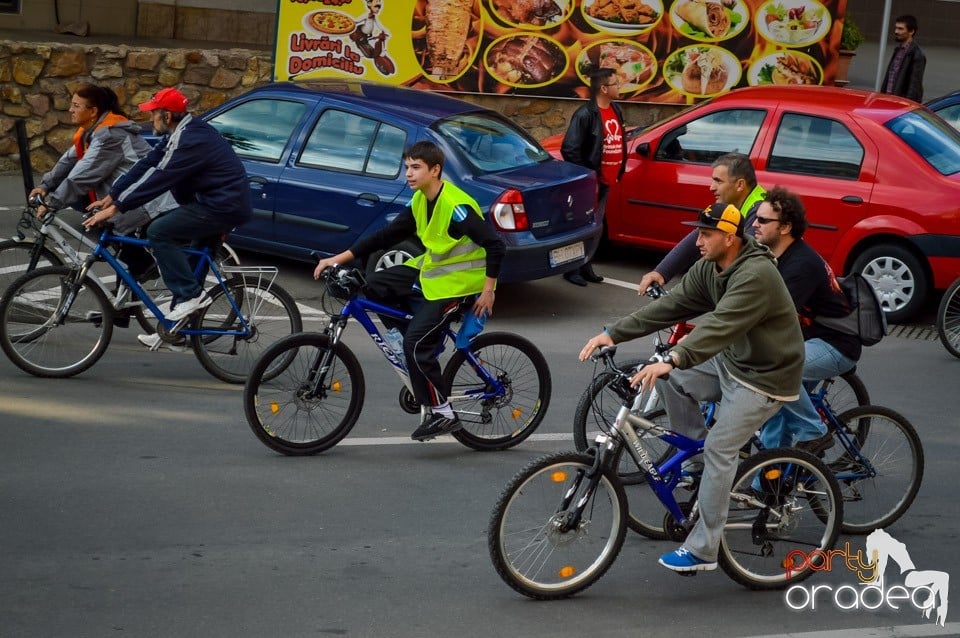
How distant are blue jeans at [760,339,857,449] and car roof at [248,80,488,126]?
4988 millimetres

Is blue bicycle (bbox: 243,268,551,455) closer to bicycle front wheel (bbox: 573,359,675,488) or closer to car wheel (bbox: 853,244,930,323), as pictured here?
bicycle front wheel (bbox: 573,359,675,488)

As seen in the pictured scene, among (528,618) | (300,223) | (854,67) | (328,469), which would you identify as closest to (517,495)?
(528,618)

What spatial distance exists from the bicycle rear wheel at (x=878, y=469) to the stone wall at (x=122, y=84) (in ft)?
31.9

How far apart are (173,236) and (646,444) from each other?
384 centimetres

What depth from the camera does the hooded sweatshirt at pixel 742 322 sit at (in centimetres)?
546

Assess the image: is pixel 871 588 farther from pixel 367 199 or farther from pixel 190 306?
pixel 367 199

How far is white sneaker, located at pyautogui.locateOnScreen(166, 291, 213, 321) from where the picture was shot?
27.8 feet

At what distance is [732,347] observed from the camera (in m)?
5.75

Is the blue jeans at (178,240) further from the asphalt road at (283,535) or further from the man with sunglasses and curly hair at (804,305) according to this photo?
the man with sunglasses and curly hair at (804,305)

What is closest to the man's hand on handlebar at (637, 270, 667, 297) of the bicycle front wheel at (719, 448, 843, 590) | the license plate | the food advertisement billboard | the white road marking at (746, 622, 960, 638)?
the bicycle front wheel at (719, 448, 843, 590)

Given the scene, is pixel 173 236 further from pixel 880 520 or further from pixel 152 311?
pixel 880 520

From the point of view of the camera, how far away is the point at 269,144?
1128 centimetres

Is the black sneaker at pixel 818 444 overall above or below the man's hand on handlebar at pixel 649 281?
below

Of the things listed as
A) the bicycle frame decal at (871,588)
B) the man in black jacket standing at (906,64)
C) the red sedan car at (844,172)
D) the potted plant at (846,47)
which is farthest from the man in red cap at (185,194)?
the potted plant at (846,47)
